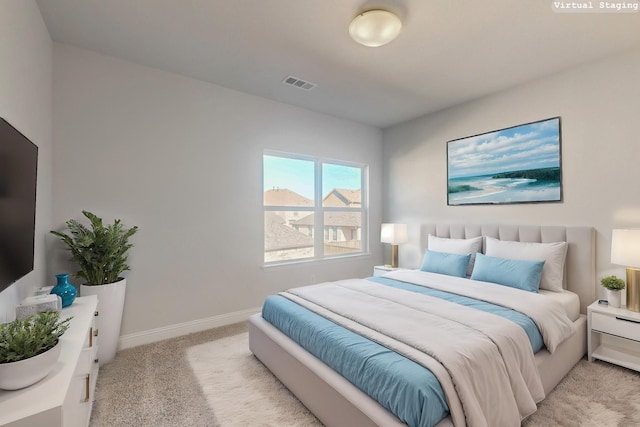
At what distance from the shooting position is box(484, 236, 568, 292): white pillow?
273cm

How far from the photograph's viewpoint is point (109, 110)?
9.05 feet

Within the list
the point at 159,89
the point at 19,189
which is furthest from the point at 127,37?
the point at 19,189

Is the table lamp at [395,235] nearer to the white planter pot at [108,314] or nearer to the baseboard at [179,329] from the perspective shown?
the baseboard at [179,329]

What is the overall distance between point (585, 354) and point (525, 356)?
1.41m

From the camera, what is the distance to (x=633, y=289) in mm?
2369

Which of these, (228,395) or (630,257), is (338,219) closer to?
(228,395)

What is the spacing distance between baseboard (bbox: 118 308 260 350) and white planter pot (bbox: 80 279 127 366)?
272 millimetres

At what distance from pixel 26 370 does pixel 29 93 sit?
6.22ft

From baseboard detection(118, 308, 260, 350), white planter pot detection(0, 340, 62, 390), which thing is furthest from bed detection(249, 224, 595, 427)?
white planter pot detection(0, 340, 62, 390)

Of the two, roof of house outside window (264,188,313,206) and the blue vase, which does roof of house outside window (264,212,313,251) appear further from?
the blue vase

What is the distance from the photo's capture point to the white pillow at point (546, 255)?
273cm

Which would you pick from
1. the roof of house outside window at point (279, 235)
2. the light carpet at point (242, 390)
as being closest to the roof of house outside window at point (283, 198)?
the roof of house outside window at point (279, 235)

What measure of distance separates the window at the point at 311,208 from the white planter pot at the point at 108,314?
1663mm

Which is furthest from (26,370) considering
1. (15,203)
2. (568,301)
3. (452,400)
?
(568,301)
